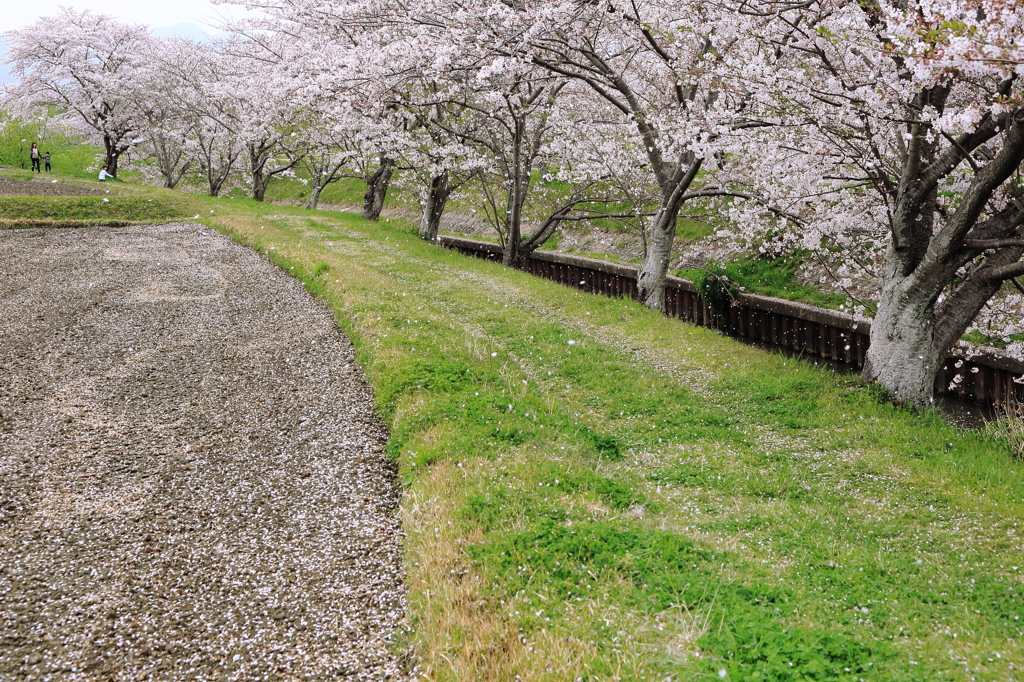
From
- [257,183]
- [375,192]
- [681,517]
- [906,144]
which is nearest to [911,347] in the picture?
[906,144]

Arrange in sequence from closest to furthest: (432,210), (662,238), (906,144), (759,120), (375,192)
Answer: (906,144), (759,120), (662,238), (432,210), (375,192)

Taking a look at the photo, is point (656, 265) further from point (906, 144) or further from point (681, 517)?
point (681, 517)

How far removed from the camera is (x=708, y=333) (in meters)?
14.1

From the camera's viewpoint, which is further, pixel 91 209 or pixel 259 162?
pixel 259 162

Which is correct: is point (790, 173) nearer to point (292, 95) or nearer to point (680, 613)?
point (680, 613)

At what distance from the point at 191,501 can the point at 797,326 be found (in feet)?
50.4

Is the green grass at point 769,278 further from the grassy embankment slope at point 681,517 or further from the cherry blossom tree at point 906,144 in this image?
the grassy embankment slope at point 681,517

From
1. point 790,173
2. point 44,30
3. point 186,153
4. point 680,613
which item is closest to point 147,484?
point 680,613

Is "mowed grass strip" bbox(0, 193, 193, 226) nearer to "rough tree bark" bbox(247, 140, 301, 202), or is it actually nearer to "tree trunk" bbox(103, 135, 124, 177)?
"rough tree bark" bbox(247, 140, 301, 202)

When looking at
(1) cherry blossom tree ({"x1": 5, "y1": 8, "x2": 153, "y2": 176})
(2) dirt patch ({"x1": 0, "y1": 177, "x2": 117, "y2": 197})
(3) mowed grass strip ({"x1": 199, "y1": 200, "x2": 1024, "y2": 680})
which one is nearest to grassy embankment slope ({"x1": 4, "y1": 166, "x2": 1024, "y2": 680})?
(3) mowed grass strip ({"x1": 199, "y1": 200, "x2": 1024, "y2": 680})

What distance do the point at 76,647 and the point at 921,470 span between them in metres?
7.99

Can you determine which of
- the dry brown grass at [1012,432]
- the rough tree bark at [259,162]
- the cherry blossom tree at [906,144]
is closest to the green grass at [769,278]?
the cherry blossom tree at [906,144]

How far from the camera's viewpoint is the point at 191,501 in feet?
22.5

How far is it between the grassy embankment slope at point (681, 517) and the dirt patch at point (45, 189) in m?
23.3
